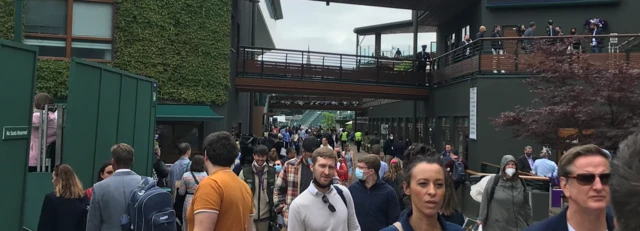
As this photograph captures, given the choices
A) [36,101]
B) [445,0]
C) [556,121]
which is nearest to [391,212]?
[36,101]

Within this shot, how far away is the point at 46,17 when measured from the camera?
50.0 ft

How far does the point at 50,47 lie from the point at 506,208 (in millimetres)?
14501

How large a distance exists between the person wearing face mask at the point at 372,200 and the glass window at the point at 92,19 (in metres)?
13.2

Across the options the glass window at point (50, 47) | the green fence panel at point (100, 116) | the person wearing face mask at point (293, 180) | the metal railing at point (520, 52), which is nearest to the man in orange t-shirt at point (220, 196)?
the person wearing face mask at point (293, 180)

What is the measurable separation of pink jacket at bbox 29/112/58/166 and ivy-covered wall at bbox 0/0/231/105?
33.3 feet

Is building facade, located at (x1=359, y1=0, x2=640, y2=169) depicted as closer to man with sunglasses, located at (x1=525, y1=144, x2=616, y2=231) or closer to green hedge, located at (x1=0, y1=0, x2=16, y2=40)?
man with sunglasses, located at (x1=525, y1=144, x2=616, y2=231)

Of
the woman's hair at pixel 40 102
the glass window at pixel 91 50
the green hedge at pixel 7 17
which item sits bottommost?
the woman's hair at pixel 40 102

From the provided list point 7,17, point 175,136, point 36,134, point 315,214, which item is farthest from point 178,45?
point 315,214

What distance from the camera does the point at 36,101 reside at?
6.28 m

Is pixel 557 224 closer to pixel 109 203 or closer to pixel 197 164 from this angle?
pixel 109 203

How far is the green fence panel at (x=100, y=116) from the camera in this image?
6180 mm

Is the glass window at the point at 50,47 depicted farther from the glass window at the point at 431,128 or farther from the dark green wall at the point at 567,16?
the dark green wall at the point at 567,16

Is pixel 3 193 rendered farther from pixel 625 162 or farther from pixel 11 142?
pixel 625 162

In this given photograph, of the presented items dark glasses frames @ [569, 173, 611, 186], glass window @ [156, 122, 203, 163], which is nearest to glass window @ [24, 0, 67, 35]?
glass window @ [156, 122, 203, 163]
